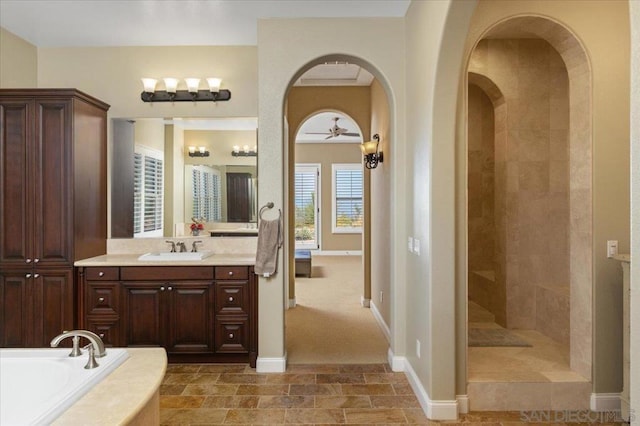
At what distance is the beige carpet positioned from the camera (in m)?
3.90

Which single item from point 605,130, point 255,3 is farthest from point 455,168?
point 255,3

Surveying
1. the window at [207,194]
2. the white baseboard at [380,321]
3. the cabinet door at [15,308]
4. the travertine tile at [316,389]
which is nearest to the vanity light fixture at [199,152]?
the window at [207,194]

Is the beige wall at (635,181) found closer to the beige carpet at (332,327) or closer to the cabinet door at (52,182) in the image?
the beige carpet at (332,327)

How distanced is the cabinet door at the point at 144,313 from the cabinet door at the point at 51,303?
489 millimetres

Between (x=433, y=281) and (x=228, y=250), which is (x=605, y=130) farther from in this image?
(x=228, y=250)

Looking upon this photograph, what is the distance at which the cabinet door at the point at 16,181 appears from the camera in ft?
11.7

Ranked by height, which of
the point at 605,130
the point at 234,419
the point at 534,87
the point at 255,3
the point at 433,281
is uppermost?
the point at 255,3

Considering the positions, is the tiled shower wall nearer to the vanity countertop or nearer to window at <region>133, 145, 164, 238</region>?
the vanity countertop

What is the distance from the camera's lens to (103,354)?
2.08 metres

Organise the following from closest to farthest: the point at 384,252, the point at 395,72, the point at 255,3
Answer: the point at 255,3
the point at 395,72
the point at 384,252

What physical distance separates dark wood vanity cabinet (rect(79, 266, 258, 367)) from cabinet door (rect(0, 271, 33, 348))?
51 centimetres

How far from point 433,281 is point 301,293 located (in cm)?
414

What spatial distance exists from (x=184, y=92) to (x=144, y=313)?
2244 mm

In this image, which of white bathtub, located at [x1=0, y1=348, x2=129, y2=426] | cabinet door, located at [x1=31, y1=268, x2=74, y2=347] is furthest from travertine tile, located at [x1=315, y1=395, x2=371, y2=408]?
cabinet door, located at [x1=31, y1=268, x2=74, y2=347]
